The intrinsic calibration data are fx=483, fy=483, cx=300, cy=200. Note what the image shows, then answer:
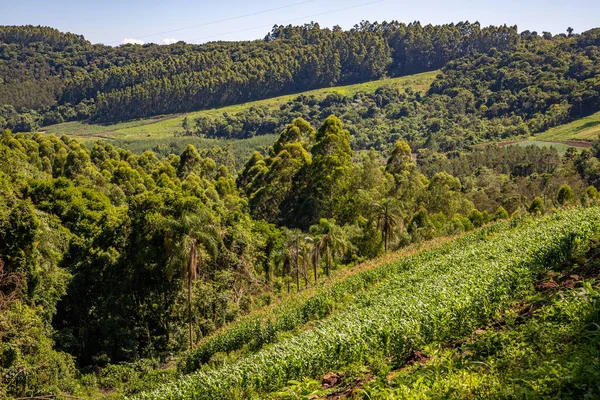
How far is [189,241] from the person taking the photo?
25.9 m

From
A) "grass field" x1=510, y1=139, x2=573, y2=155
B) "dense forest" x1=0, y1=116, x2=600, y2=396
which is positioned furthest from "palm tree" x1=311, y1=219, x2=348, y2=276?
"grass field" x1=510, y1=139, x2=573, y2=155

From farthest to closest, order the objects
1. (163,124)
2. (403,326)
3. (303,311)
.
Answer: (163,124) → (303,311) → (403,326)

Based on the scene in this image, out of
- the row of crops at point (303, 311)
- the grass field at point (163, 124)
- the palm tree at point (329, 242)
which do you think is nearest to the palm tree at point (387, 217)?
the palm tree at point (329, 242)

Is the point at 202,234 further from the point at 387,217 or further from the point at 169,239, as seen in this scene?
the point at 387,217

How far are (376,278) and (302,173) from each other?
28057 mm

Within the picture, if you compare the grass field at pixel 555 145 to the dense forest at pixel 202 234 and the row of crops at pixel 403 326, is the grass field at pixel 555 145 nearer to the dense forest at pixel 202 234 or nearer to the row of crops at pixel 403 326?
the dense forest at pixel 202 234

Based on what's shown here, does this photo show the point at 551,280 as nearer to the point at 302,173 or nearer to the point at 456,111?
the point at 302,173

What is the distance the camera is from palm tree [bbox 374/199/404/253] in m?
36.8

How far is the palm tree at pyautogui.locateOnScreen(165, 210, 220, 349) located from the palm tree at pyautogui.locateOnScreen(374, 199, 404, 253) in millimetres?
14206

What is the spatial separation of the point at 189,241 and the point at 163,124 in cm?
13977

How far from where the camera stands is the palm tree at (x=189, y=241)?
25969 millimetres

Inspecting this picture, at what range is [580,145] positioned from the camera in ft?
322

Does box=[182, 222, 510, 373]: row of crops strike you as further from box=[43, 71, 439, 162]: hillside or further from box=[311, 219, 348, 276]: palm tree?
box=[43, 71, 439, 162]: hillside

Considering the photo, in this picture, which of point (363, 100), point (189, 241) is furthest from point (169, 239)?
point (363, 100)
